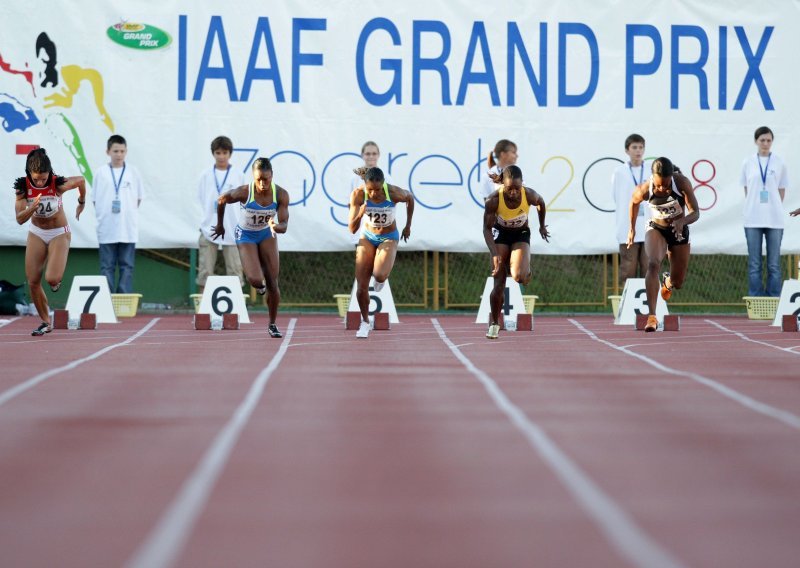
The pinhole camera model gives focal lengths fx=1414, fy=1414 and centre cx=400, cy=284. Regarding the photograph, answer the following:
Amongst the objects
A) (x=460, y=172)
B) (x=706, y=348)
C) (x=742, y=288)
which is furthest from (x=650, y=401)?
(x=742, y=288)

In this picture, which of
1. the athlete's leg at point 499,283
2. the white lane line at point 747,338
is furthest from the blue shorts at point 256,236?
the white lane line at point 747,338

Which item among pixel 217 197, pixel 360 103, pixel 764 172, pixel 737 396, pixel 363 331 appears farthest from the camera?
pixel 360 103

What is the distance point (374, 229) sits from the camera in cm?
1477

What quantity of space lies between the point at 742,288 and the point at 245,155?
7.43 meters

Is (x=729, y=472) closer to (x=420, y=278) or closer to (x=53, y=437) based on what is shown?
(x=53, y=437)

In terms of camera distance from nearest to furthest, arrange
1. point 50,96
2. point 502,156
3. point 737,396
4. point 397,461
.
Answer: point 397,461, point 737,396, point 502,156, point 50,96

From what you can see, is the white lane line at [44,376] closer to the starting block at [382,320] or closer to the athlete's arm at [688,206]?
the starting block at [382,320]

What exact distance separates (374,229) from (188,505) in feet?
31.1

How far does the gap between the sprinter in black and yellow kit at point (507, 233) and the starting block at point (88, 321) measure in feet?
15.1

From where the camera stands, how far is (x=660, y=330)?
51.9ft

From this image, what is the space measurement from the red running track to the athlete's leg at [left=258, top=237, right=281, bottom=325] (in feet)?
9.60

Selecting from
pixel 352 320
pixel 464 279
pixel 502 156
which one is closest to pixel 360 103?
pixel 464 279

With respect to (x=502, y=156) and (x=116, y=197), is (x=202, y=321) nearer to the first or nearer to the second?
(x=116, y=197)

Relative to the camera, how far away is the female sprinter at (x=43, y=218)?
14.4m
